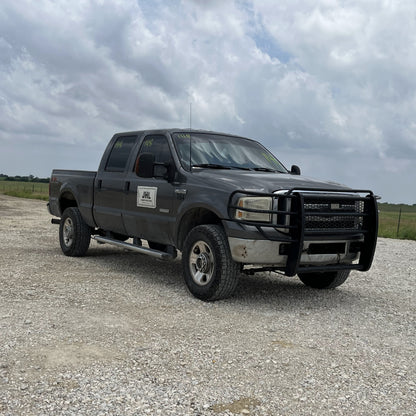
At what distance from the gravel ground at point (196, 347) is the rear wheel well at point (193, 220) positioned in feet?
2.32

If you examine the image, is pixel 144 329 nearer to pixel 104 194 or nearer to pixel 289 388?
pixel 289 388

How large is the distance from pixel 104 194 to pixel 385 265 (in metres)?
5.30

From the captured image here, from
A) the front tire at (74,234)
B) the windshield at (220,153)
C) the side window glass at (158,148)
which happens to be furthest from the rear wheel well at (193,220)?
the front tire at (74,234)

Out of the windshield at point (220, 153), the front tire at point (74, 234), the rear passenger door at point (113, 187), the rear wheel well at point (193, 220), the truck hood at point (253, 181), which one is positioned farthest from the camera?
the front tire at point (74, 234)

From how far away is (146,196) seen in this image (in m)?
7.33

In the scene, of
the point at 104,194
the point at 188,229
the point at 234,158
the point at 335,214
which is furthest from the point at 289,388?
the point at 104,194

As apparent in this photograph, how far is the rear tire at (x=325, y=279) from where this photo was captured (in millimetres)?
7109

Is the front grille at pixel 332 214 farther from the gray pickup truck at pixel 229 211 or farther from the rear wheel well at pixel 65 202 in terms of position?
the rear wheel well at pixel 65 202

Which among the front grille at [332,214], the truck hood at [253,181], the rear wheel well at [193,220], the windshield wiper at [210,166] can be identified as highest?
the windshield wiper at [210,166]

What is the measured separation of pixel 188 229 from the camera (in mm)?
6754

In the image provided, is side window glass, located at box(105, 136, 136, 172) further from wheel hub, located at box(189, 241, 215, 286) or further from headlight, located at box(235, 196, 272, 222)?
headlight, located at box(235, 196, 272, 222)

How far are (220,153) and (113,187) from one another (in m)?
1.85

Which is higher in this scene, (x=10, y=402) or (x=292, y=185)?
(x=292, y=185)

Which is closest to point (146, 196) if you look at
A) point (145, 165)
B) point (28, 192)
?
point (145, 165)
